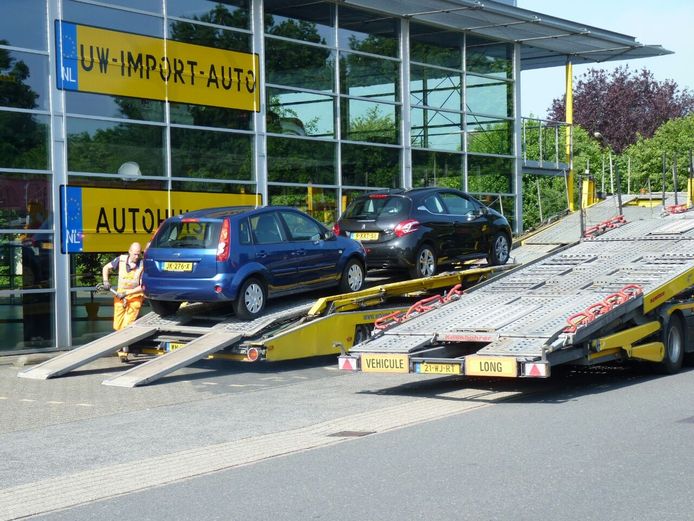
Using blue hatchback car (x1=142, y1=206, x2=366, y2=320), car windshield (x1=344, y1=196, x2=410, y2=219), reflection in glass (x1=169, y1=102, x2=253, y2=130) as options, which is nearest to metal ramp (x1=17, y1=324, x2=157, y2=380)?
blue hatchback car (x1=142, y1=206, x2=366, y2=320)

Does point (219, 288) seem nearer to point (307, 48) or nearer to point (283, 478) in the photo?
point (283, 478)

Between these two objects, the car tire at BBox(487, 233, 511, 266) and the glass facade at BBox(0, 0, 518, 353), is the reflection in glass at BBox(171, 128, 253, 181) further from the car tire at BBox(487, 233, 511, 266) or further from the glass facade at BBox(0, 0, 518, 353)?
the car tire at BBox(487, 233, 511, 266)

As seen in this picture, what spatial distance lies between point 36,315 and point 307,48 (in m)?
8.12

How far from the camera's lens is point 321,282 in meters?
16.0

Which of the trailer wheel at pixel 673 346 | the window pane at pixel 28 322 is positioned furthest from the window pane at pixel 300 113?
the trailer wheel at pixel 673 346

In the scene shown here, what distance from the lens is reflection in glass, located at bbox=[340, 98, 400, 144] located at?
22.9 meters

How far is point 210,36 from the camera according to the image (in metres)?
20.2

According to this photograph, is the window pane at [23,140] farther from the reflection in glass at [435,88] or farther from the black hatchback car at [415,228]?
the reflection in glass at [435,88]

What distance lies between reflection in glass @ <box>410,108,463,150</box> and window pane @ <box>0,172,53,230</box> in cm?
948

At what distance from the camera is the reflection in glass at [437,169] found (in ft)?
80.4

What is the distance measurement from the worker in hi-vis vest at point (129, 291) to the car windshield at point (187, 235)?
135 centimetres

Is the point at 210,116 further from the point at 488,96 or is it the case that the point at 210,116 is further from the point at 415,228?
the point at 488,96

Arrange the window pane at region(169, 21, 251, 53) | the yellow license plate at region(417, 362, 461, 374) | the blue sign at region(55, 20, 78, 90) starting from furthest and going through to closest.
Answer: the window pane at region(169, 21, 251, 53) → the blue sign at region(55, 20, 78, 90) → the yellow license plate at region(417, 362, 461, 374)

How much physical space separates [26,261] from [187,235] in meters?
3.81
